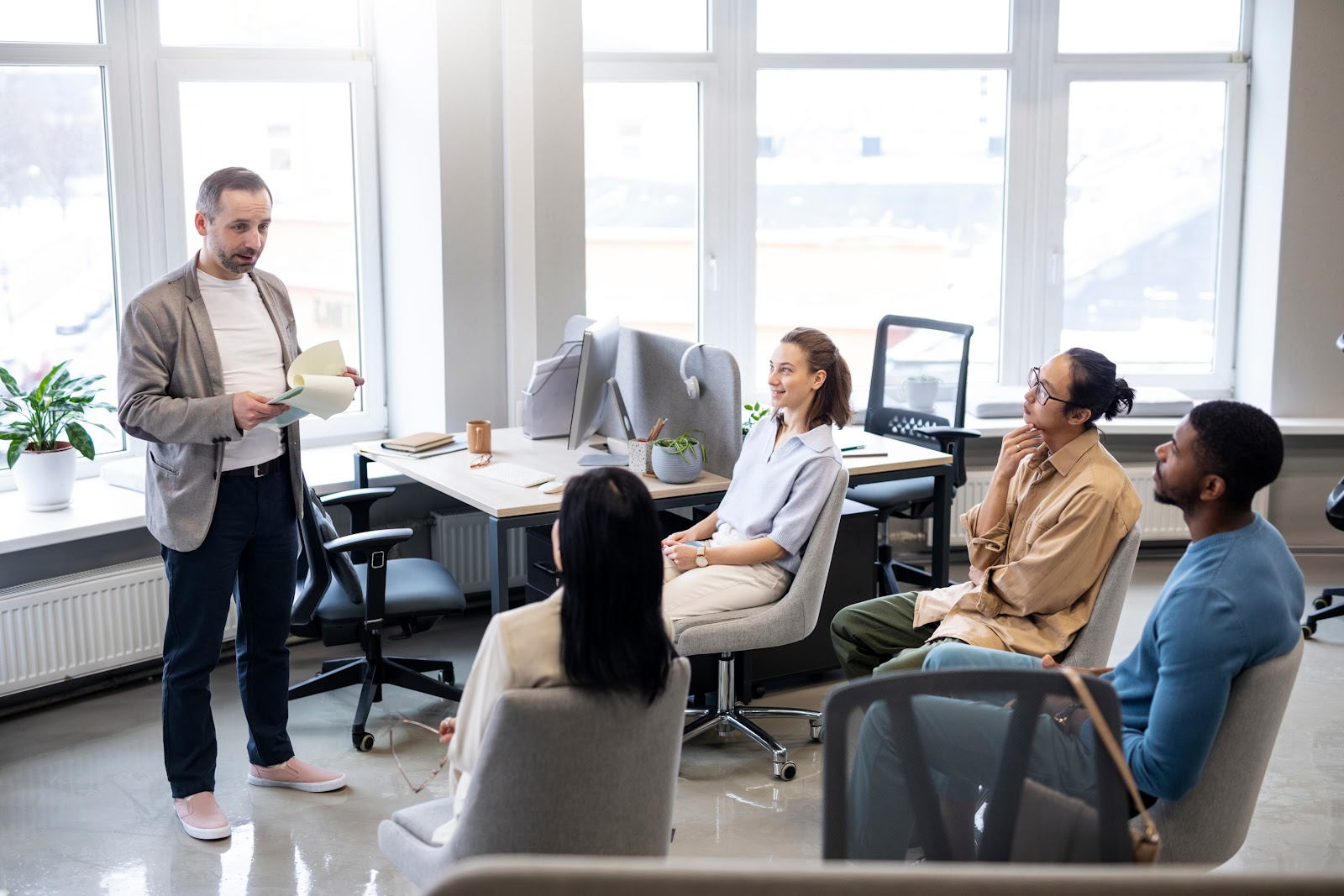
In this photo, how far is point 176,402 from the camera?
9.05ft

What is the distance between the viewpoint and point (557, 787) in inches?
69.2

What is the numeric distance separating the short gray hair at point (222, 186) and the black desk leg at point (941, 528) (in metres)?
2.21

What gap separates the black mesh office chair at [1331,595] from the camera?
4.23 metres

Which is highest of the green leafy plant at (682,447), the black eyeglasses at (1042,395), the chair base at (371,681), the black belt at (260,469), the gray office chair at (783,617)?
the black eyeglasses at (1042,395)

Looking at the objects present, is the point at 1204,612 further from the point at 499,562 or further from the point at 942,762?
the point at 499,562

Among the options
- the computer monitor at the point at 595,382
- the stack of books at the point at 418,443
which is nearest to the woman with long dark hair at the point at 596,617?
the computer monitor at the point at 595,382

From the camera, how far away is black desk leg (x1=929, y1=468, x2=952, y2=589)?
4.06m

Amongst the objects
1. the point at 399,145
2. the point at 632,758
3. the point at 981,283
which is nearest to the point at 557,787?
the point at 632,758

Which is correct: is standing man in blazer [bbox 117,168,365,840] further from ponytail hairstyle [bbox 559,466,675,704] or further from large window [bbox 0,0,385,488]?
large window [bbox 0,0,385,488]

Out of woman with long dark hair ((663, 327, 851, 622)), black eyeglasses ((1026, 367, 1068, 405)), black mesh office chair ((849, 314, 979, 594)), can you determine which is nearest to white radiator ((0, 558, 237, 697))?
woman with long dark hair ((663, 327, 851, 622))

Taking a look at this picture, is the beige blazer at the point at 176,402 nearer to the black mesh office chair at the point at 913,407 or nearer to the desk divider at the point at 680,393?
the desk divider at the point at 680,393

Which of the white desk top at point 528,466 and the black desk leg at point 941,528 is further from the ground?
the white desk top at point 528,466

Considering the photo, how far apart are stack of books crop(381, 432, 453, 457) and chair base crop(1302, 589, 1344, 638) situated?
9.30ft

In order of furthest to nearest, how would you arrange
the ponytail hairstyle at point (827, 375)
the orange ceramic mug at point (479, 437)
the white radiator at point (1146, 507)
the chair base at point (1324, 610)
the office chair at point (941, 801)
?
the white radiator at point (1146, 507), the chair base at point (1324, 610), the orange ceramic mug at point (479, 437), the ponytail hairstyle at point (827, 375), the office chair at point (941, 801)
